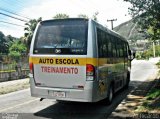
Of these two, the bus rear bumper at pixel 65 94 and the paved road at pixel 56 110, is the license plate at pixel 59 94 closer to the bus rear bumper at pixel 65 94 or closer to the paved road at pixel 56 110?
the bus rear bumper at pixel 65 94

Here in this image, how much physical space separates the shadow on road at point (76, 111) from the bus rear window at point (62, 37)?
1.94m

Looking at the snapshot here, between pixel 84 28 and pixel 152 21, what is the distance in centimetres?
Result: 684

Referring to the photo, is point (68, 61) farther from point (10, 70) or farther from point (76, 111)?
point (10, 70)

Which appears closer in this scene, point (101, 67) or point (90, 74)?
point (90, 74)

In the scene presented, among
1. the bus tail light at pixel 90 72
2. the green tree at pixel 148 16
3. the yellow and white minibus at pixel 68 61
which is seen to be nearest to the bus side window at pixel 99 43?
the yellow and white minibus at pixel 68 61

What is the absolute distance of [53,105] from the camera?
35.6ft

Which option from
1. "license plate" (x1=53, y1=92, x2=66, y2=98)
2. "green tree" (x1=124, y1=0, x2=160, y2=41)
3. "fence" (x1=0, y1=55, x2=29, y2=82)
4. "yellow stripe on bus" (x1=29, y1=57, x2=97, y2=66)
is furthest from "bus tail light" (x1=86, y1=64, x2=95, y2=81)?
"fence" (x1=0, y1=55, x2=29, y2=82)

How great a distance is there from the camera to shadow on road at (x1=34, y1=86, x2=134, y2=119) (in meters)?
9.09

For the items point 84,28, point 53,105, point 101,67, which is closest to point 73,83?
point 101,67

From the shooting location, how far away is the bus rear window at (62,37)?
8.85 m

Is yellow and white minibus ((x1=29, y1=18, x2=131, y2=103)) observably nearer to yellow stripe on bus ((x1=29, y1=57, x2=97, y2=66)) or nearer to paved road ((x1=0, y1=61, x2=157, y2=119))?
yellow stripe on bus ((x1=29, y1=57, x2=97, y2=66))

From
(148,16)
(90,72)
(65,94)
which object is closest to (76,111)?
(65,94)

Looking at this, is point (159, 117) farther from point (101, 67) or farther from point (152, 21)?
point (152, 21)

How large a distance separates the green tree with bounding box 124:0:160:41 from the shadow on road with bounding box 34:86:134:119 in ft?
16.7
